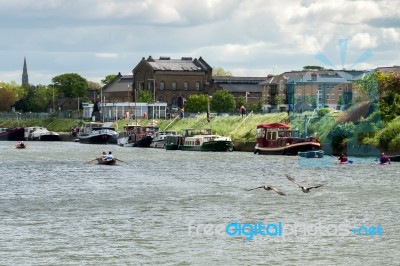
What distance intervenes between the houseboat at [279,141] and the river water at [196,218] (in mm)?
29173

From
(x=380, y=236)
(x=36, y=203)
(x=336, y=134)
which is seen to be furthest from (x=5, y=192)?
(x=336, y=134)

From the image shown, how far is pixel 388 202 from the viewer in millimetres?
65438

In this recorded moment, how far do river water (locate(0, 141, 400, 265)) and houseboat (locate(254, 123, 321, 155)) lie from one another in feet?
95.7

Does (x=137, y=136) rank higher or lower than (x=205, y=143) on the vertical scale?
higher

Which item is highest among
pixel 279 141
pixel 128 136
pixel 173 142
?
pixel 128 136

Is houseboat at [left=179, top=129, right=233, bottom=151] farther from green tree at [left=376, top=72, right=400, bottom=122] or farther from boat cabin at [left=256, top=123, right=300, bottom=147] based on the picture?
green tree at [left=376, top=72, right=400, bottom=122]

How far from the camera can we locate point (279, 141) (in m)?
131

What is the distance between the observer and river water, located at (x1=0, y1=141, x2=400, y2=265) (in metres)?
46.5

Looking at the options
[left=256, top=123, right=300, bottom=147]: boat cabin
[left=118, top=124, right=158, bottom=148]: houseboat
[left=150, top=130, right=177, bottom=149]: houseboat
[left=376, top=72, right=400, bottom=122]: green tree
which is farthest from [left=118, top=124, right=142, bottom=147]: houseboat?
[left=376, top=72, right=400, bottom=122]: green tree

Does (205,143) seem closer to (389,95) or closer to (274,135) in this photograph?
(274,135)

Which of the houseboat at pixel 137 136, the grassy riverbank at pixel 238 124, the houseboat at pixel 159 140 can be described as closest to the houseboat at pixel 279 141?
the grassy riverbank at pixel 238 124

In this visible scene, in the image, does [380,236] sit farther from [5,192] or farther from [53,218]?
Answer: [5,192]

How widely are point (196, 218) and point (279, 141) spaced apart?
73.9 metres

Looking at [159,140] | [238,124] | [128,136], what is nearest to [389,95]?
[238,124]
